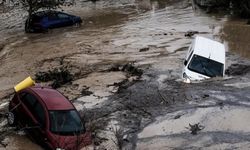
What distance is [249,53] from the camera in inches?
939

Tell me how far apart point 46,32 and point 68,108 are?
17.6 metres

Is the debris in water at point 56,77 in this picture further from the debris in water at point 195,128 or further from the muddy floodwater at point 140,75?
the debris in water at point 195,128

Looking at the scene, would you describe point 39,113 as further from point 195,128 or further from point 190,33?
point 190,33

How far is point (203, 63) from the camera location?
1816 centimetres

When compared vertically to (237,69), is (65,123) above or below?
above

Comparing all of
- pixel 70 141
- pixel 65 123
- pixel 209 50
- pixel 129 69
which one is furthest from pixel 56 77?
pixel 70 141

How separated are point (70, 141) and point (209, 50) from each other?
833 cm

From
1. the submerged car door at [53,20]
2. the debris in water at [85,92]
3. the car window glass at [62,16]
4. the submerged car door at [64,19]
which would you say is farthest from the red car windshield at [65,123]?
the car window glass at [62,16]

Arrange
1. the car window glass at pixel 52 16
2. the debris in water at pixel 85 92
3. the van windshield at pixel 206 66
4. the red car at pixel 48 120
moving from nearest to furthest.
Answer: the red car at pixel 48 120, the debris in water at pixel 85 92, the van windshield at pixel 206 66, the car window glass at pixel 52 16

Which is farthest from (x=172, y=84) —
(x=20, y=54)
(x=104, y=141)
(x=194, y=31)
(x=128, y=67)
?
(x=194, y=31)

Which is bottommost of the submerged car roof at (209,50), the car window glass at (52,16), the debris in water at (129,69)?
the debris in water at (129,69)

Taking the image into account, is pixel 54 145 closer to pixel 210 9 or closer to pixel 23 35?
pixel 23 35

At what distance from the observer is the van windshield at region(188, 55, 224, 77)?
17.9 m

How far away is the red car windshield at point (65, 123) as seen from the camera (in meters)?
12.6
